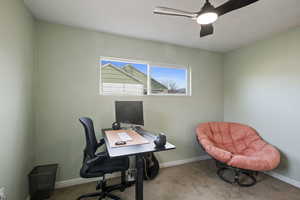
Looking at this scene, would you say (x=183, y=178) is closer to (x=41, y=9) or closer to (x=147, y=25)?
(x=147, y=25)

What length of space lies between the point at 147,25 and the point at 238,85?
8.19 feet

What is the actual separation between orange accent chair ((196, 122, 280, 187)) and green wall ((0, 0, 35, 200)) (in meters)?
2.69

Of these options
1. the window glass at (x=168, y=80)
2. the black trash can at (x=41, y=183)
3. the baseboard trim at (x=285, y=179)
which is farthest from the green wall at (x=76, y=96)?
the baseboard trim at (x=285, y=179)

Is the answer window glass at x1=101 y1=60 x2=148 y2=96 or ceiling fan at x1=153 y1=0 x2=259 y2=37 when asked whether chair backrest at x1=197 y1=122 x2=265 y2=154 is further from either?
ceiling fan at x1=153 y1=0 x2=259 y2=37

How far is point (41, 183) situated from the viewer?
1.92m

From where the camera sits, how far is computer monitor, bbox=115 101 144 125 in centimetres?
235

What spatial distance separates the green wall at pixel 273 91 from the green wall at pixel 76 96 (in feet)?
4.81

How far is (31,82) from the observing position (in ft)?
6.74

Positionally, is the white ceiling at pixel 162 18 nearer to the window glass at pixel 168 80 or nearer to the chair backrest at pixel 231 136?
the window glass at pixel 168 80

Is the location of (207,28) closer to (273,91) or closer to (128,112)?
(128,112)

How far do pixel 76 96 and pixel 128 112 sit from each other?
909 mm

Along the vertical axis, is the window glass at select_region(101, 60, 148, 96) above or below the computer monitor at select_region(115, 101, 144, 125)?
above

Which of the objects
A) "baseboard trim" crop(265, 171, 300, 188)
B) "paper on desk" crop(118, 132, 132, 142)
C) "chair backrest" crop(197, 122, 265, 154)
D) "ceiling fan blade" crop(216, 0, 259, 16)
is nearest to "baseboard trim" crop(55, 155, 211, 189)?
"chair backrest" crop(197, 122, 265, 154)

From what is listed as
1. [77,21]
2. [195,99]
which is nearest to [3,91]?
[77,21]
